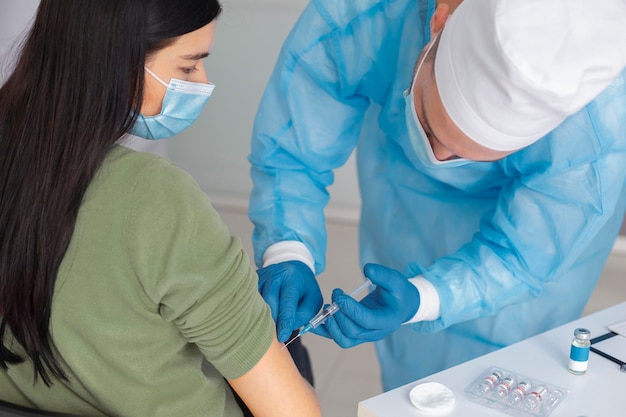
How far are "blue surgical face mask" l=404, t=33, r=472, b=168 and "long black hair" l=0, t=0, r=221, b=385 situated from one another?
1.74 ft

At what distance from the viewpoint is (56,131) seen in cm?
107

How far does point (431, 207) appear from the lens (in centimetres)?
176

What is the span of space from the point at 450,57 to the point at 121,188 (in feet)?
2.00

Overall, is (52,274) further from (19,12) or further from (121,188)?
(19,12)

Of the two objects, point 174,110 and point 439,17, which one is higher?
point 439,17

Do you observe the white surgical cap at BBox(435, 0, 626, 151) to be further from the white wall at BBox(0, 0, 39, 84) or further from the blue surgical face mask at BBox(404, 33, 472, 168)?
the white wall at BBox(0, 0, 39, 84)

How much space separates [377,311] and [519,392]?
0.99 ft

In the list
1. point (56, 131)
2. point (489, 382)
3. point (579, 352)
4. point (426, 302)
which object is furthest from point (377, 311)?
point (56, 131)

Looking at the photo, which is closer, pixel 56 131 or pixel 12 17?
pixel 56 131

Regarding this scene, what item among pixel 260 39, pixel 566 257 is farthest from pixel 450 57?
pixel 260 39

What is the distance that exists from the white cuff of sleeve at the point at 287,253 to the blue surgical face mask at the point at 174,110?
372 mm

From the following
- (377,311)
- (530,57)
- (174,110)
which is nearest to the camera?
(530,57)

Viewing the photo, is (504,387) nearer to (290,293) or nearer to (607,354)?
(607,354)

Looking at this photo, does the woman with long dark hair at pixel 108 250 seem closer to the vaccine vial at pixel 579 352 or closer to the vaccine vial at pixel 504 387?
the vaccine vial at pixel 504 387
